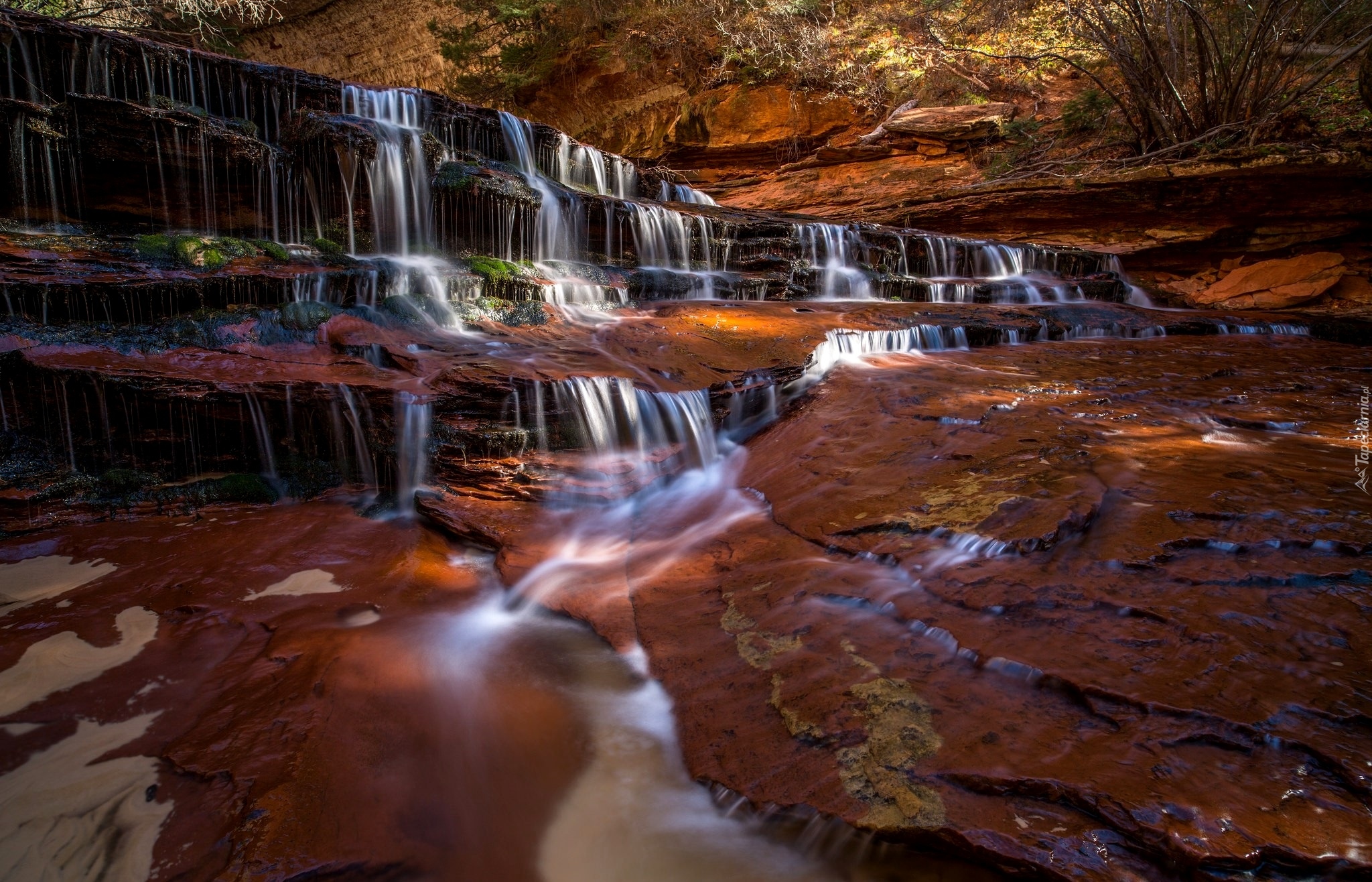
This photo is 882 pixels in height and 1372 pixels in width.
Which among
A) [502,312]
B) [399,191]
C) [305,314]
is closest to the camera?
[305,314]

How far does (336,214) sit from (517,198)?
2.31m

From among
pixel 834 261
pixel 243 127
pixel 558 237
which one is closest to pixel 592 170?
pixel 558 237

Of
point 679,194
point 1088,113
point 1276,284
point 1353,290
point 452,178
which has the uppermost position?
point 1088,113

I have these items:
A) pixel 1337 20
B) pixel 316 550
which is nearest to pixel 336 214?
pixel 316 550

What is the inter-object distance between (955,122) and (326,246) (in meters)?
13.8

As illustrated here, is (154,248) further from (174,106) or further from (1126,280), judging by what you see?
(1126,280)

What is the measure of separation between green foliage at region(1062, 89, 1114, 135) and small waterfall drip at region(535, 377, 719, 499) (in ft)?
44.3

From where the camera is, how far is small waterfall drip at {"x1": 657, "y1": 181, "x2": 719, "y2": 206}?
42.2ft

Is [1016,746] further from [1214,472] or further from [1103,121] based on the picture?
[1103,121]

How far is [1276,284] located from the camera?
34.3 ft

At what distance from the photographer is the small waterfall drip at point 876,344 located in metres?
6.40

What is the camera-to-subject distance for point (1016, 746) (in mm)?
1987

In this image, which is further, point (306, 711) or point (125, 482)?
point (125, 482)

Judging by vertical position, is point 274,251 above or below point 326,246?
below
